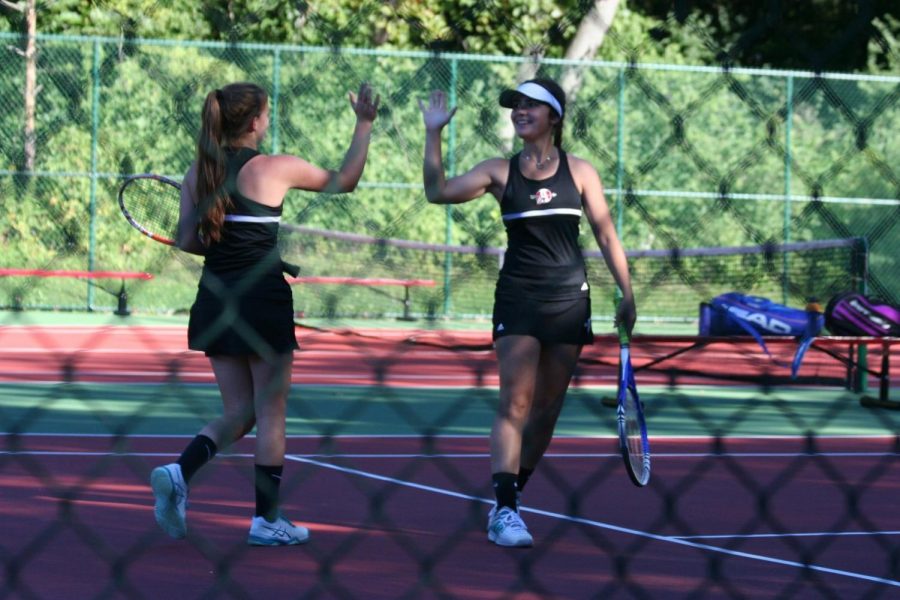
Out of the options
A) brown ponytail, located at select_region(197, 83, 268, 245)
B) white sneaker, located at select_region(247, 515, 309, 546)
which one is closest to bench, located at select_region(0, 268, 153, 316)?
brown ponytail, located at select_region(197, 83, 268, 245)

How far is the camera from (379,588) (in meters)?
4.09

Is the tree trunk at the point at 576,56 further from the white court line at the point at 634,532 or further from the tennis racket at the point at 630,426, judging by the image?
the white court line at the point at 634,532

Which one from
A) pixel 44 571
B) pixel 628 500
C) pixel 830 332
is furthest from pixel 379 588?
pixel 830 332

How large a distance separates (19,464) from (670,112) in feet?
12.9

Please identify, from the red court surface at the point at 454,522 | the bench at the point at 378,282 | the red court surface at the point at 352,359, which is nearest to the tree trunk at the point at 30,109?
the red court surface at the point at 454,522

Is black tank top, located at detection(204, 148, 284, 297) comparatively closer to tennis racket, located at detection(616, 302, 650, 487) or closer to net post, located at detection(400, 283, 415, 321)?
tennis racket, located at detection(616, 302, 650, 487)

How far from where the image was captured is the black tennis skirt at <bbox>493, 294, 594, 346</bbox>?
454 centimetres

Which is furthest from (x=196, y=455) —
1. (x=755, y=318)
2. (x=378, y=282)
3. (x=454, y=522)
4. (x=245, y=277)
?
(x=378, y=282)

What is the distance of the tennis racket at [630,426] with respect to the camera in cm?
522

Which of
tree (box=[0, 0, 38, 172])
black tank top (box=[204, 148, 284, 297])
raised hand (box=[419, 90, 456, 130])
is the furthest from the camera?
black tank top (box=[204, 148, 284, 297])

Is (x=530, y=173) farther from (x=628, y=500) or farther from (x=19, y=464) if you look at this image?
(x=19, y=464)

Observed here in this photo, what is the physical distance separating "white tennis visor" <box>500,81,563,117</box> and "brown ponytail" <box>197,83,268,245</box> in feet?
2.27

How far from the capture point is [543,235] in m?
4.57

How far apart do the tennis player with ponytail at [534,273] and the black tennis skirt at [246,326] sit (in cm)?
65
